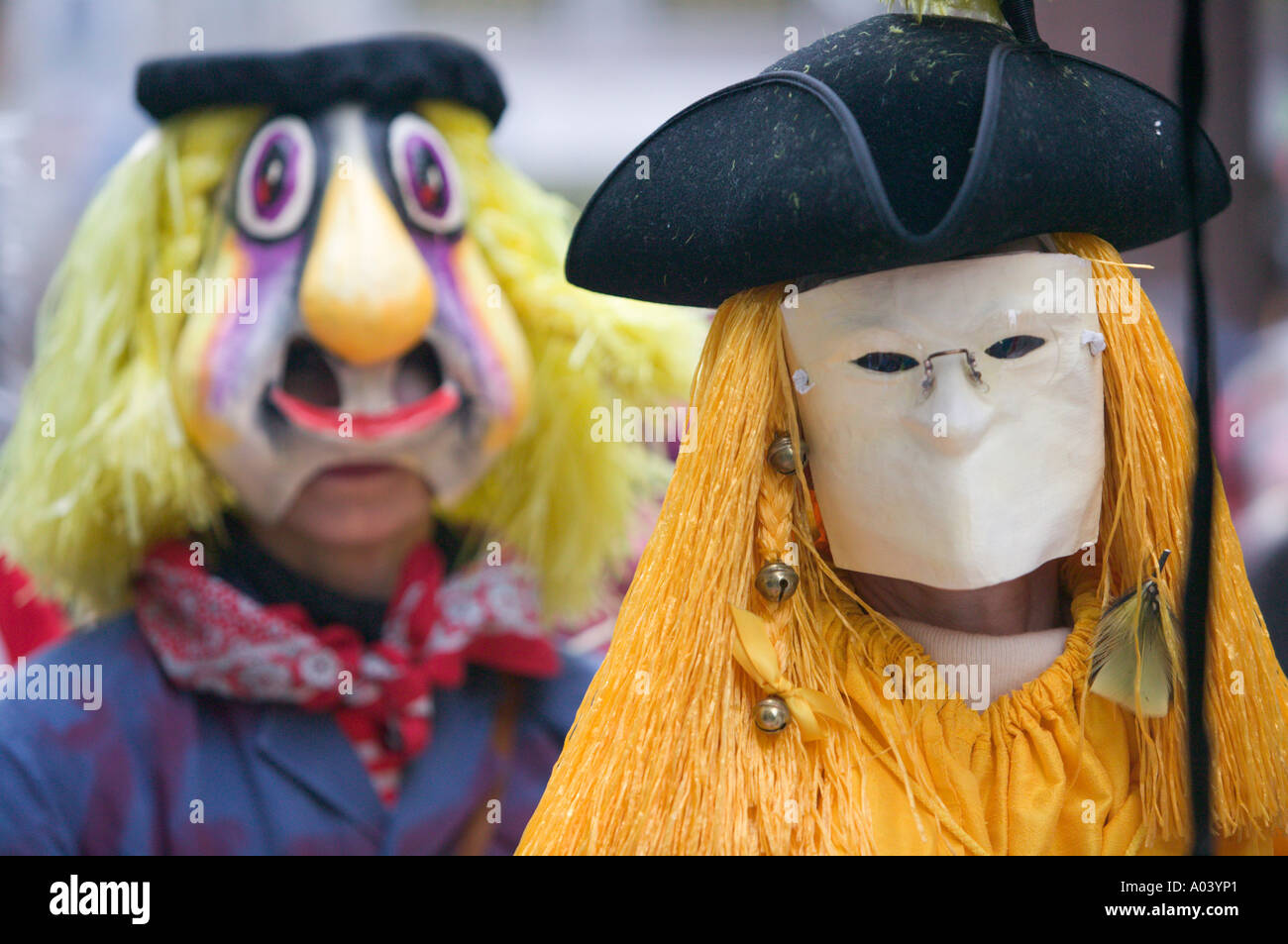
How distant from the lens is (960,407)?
37.6 inches

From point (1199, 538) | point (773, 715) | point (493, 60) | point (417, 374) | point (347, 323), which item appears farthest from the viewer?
point (493, 60)

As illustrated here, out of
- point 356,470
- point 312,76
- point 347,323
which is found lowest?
point 356,470

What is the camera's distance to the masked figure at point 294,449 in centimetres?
156

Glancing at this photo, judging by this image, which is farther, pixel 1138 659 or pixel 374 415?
pixel 374 415

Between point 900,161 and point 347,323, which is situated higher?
point 900,161

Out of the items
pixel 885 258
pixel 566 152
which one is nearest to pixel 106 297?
pixel 566 152

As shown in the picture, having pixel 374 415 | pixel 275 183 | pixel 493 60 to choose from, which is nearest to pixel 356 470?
pixel 374 415

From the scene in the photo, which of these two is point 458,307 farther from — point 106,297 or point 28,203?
point 28,203

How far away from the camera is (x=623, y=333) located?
167cm

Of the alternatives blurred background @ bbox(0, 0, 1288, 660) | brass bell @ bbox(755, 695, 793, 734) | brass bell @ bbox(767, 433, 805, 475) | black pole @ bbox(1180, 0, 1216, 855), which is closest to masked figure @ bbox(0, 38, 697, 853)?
blurred background @ bbox(0, 0, 1288, 660)

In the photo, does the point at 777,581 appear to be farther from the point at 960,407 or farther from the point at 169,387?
the point at 169,387

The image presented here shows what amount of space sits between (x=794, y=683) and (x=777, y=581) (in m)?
0.09

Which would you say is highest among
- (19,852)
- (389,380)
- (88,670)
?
(389,380)
